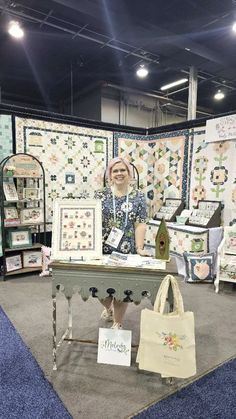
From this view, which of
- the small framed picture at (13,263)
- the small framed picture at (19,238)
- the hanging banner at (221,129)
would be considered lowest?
the small framed picture at (13,263)

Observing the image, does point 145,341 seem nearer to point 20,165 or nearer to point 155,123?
point 20,165

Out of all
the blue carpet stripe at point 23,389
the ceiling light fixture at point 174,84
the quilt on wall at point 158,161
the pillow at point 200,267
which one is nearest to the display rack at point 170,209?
the quilt on wall at point 158,161

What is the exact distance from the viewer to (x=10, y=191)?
11.9ft

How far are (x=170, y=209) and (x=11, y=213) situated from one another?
7.95 ft

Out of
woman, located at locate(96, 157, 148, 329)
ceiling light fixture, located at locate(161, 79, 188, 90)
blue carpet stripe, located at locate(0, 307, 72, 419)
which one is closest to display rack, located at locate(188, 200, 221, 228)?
woman, located at locate(96, 157, 148, 329)

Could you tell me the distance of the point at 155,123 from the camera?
22.5 feet

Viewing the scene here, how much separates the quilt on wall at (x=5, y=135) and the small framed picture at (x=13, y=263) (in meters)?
1.36

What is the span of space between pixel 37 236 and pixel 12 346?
2156 millimetres

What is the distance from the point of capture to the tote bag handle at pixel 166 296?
156 cm

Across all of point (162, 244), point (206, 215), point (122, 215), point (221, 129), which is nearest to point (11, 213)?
point (122, 215)

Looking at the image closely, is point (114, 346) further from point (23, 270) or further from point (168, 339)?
point (23, 270)

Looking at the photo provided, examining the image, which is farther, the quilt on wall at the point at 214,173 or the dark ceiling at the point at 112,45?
the quilt on wall at the point at 214,173

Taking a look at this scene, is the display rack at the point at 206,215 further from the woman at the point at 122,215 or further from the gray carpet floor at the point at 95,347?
the woman at the point at 122,215

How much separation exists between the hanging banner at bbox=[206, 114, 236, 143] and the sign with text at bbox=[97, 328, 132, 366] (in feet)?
9.85
